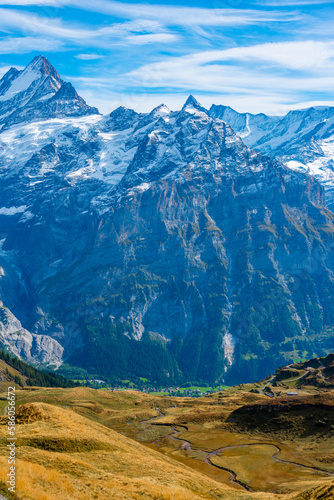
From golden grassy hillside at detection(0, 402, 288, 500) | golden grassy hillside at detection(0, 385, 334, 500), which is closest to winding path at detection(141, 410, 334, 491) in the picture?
golden grassy hillside at detection(0, 385, 334, 500)

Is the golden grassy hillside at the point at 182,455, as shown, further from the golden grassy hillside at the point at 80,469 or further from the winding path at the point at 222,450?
the winding path at the point at 222,450

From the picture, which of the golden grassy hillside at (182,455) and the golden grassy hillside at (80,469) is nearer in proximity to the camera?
the golden grassy hillside at (80,469)

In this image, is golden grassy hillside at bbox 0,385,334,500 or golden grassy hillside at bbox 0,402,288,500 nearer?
golden grassy hillside at bbox 0,402,288,500

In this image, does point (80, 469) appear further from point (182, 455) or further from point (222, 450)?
point (222, 450)

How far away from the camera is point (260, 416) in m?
177

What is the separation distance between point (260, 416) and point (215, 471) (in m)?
Result: 50.0

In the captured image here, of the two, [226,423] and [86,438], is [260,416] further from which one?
[86,438]

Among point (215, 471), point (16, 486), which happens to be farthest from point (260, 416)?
point (16, 486)

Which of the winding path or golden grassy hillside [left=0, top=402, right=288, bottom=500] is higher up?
golden grassy hillside [left=0, top=402, right=288, bottom=500]

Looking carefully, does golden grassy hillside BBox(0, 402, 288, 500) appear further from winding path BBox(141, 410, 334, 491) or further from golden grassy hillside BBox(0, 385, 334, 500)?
winding path BBox(141, 410, 334, 491)

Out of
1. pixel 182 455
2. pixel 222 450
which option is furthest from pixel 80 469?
pixel 222 450

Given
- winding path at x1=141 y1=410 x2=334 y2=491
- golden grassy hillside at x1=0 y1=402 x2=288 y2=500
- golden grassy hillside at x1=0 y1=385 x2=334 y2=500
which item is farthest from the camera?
winding path at x1=141 y1=410 x2=334 y2=491

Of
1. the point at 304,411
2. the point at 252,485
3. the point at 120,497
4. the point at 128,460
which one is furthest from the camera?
the point at 304,411

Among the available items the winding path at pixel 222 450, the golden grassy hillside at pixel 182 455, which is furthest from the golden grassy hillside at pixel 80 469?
the winding path at pixel 222 450
